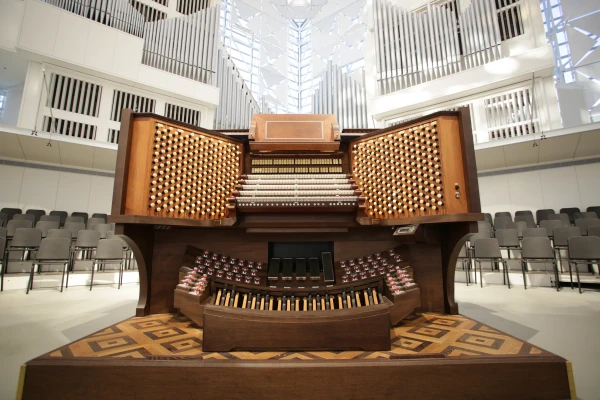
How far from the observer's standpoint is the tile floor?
1.89 m

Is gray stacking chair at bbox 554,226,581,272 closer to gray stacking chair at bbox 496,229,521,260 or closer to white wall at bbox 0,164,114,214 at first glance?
gray stacking chair at bbox 496,229,521,260

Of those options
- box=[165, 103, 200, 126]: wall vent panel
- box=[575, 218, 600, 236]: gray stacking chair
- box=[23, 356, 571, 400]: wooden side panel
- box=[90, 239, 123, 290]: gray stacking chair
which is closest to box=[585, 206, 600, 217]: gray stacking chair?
box=[575, 218, 600, 236]: gray stacking chair

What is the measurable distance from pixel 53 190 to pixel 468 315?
35.8 ft

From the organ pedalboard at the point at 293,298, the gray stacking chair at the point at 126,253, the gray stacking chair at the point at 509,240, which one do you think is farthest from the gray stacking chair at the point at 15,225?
the gray stacking chair at the point at 509,240

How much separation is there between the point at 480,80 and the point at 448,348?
30.3 feet

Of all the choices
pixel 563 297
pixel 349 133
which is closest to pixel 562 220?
pixel 563 297

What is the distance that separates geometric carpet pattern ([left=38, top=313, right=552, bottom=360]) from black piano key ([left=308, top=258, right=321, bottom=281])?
2.42 ft

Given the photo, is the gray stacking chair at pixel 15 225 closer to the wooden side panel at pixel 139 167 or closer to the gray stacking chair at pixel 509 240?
the wooden side panel at pixel 139 167

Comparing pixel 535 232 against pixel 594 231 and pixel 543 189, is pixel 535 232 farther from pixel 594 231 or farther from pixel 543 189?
pixel 543 189

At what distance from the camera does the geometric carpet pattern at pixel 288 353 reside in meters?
1.63

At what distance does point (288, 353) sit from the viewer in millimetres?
1712

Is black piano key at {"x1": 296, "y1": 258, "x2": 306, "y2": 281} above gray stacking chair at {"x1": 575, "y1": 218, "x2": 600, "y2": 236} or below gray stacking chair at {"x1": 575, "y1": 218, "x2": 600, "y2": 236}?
below

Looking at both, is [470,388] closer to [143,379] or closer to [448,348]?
[448,348]

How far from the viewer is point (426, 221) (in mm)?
2309
